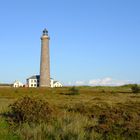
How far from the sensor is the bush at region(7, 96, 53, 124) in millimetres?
16344

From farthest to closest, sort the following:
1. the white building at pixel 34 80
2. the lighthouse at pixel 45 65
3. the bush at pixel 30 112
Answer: the white building at pixel 34 80 → the lighthouse at pixel 45 65 → the bush at pixel 30 112

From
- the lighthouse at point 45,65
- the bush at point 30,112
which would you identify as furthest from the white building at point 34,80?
the bush at point 30,112

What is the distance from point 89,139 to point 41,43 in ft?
310

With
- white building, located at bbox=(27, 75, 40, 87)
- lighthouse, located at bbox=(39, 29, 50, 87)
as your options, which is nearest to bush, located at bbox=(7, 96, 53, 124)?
lighthouse, located at bbox=(39, 29, 50, 87)

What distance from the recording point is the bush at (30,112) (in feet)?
53.6

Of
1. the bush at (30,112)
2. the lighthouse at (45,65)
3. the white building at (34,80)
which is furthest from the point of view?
the white building at (34,80)

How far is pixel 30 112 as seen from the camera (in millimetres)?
16422

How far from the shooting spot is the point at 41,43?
107 metres

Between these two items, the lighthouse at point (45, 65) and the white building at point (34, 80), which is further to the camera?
the white building at point (34, 80)

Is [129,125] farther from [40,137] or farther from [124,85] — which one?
[124,85]

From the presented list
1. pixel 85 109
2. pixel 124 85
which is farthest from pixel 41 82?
pixel 85 109

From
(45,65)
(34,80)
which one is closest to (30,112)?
(45,65)

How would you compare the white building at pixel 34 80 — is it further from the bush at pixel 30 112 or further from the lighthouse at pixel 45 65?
the bush at pixel 30 112

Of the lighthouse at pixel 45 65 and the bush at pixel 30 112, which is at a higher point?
the lighthouse at pixel 45 65
